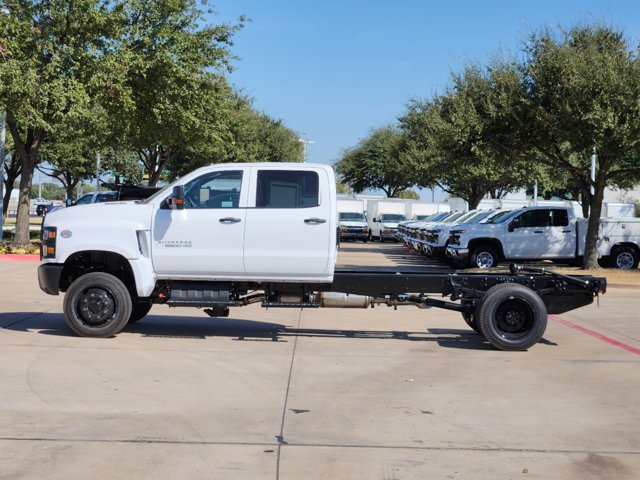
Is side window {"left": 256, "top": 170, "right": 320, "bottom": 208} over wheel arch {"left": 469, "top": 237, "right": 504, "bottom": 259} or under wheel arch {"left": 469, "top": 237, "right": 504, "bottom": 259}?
over

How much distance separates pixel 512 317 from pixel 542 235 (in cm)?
1355

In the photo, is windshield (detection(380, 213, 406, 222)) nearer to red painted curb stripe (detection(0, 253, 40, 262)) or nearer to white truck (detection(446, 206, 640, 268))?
white truck (detection(446, 206, 640, 268))

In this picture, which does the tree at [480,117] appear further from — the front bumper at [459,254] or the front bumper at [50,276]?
the front bumper at [50,276]

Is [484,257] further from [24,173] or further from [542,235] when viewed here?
[24,173]

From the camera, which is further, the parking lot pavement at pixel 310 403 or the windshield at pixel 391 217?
the windshield at pixel 391 217

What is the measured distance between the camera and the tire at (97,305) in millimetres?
10211

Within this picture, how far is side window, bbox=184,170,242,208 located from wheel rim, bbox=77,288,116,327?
1559mm

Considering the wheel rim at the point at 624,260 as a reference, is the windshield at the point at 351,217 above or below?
above

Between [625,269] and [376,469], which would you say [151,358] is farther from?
[625,269]

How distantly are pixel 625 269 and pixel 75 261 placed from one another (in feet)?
57.6

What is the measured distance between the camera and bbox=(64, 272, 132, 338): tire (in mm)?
10211

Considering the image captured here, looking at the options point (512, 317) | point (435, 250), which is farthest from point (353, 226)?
point (512, 317)

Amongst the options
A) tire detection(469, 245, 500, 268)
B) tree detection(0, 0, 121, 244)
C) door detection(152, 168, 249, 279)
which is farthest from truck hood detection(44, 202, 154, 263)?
tire detection(469, 245, 500, 268)

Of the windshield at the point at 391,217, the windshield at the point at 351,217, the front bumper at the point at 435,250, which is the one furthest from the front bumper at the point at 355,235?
the front bumper at the point at 435,250
